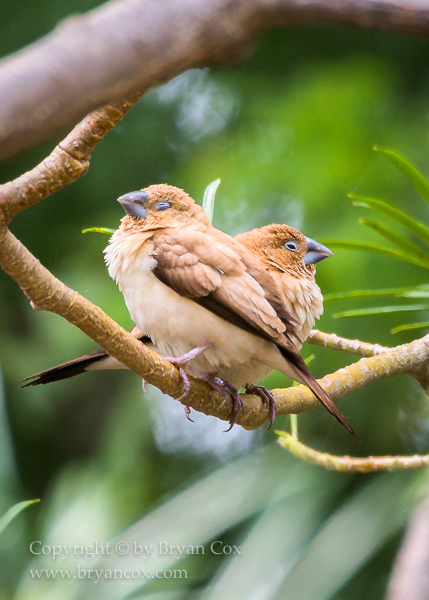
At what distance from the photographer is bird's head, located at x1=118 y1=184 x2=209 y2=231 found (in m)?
1.92

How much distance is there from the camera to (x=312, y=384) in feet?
5.23

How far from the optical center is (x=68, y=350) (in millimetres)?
3373

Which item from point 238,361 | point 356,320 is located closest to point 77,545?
point 238,361

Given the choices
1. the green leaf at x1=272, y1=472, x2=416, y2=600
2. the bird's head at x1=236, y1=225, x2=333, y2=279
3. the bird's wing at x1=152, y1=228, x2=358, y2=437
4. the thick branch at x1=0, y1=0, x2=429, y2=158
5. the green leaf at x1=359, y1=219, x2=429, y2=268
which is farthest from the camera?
the green leaf at x1=272, y1=472, x2=416, y2=600

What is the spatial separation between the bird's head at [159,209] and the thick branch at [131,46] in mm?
1541

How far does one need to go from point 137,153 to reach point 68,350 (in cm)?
127

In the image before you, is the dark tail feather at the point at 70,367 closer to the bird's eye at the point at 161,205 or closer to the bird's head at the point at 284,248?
the bird's eye at the point at 161,205

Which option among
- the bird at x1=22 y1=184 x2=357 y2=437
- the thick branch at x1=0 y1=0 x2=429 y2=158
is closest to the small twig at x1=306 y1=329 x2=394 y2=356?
the bird at x1=22 y1=184 x2=357 y2=437

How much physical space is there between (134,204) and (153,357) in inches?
26.3

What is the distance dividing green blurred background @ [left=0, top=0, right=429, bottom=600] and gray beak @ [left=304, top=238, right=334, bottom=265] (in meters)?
0.97

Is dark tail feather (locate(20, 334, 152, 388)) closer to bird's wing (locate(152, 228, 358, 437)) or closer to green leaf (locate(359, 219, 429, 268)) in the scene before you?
bird's wing (locate(152, 228, 358, 437))

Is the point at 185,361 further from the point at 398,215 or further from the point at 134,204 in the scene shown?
the point at 398,215
